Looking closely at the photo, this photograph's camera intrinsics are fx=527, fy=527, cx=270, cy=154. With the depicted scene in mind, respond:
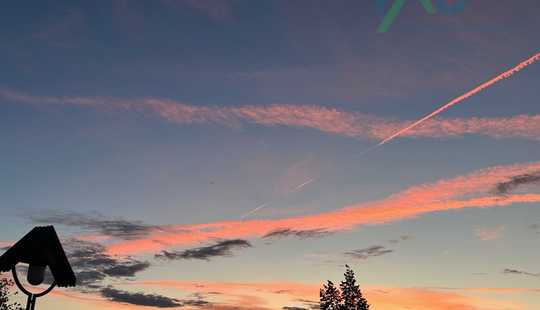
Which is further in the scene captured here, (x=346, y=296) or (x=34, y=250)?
(x=346, y=296)

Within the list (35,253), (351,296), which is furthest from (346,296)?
(35,253)

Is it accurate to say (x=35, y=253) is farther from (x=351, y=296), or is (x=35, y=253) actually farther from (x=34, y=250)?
(x=351, y=296)

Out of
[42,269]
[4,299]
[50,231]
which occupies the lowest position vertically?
[42,269]

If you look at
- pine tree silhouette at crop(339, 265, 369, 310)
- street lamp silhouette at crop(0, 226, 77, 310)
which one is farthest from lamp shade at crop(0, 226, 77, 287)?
pine tree silhouette at crop(339, 265, 369, 310)

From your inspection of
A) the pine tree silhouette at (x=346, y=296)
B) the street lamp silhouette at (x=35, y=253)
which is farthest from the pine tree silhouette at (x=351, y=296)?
the street lamp silhouette at (x=35, y=253)

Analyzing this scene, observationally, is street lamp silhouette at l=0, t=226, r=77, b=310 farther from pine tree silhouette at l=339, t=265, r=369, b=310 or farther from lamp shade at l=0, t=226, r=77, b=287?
pine tree silhouette at l=339, t=265, r=369, b=310

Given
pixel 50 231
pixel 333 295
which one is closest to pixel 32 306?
pixel 50 231

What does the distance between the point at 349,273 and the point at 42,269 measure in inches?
2775

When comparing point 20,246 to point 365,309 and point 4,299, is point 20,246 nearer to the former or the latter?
point 4,299

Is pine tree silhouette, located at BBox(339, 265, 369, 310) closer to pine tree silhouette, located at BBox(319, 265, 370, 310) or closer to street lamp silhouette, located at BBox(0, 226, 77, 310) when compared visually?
pine tree silhouette, located at BBox(319, 265, 370, 310)

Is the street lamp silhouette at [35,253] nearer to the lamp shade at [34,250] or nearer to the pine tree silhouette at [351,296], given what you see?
the lamp shade at [34,250]

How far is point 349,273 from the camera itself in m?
78.6

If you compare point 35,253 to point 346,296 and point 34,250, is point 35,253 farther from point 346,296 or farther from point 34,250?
point 346,296

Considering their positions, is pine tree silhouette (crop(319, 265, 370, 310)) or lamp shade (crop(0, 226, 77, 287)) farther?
pine tree silhouette (crop(319, 265, 370, 310))
